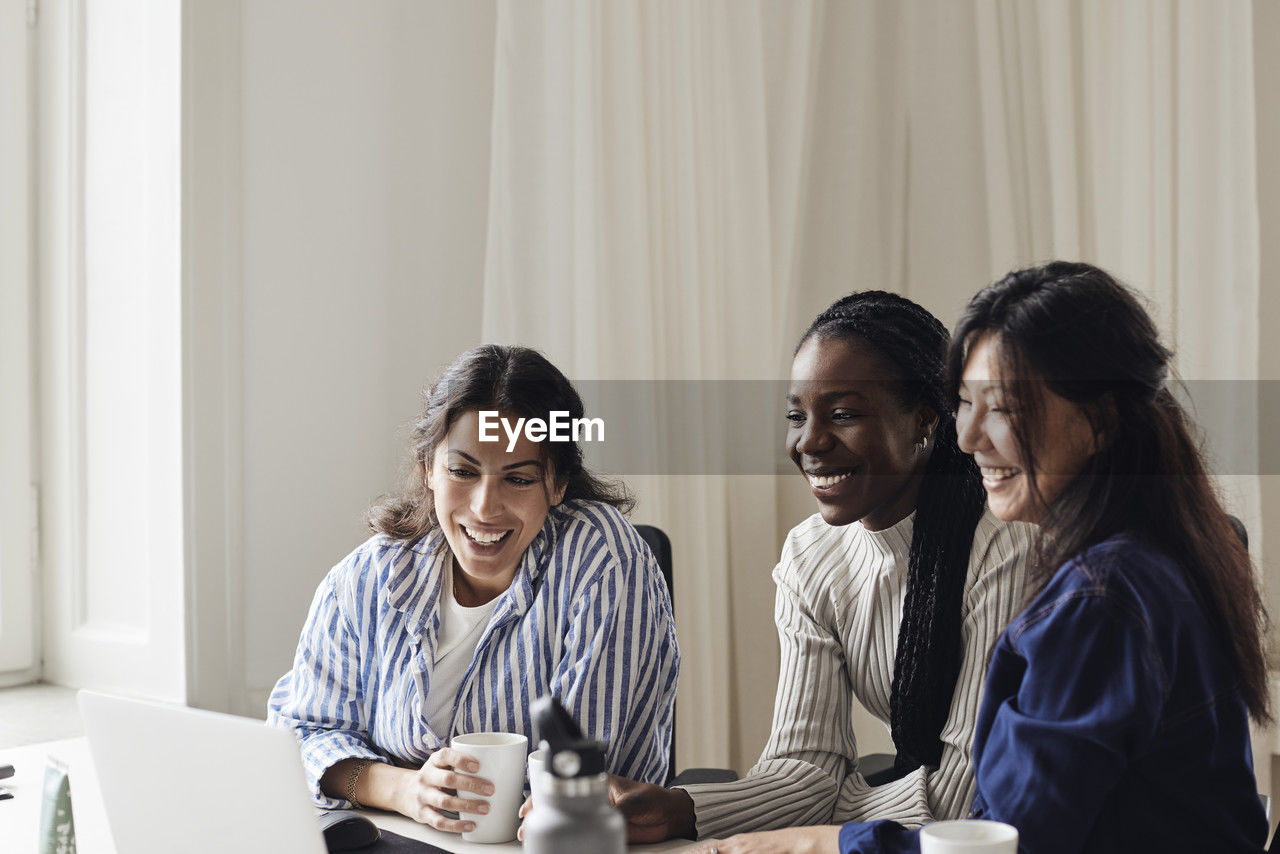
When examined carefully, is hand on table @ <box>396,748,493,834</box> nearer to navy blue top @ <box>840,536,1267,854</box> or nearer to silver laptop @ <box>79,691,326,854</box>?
silver laptop @ <box>79,691,326,854</box>

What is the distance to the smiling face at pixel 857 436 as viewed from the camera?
1364 mm

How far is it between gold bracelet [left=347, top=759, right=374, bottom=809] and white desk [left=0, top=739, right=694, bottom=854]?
0.03 metres

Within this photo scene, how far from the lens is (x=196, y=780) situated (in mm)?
836

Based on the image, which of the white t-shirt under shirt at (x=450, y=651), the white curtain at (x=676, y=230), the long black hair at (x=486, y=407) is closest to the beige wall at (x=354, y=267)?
the white curtain at (x=676, y=230)

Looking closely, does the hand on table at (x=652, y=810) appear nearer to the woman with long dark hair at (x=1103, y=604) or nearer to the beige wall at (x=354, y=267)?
the woman with long dark hair at (x=1103, y=604)

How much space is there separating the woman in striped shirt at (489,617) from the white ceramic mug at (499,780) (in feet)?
0.81

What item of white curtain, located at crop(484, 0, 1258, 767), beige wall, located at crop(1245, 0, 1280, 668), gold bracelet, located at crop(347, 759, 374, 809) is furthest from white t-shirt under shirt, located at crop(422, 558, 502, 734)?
beige wall, located at crop(1245, 0, 1280, 668)

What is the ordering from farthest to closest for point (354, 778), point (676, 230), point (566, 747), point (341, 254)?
point (676, 230)
point (341, 254)
point (354, 778)
point (566, 747)

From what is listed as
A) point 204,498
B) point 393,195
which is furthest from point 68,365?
point 393,195

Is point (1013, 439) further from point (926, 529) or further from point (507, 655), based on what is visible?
point (507, 655)

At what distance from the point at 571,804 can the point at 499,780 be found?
42 centimetres

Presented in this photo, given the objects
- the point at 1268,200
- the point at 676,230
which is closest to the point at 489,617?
the point at 676,230

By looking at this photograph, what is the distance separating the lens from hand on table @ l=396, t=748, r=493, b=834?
1047mm

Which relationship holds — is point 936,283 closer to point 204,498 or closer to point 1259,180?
point 1259,180
